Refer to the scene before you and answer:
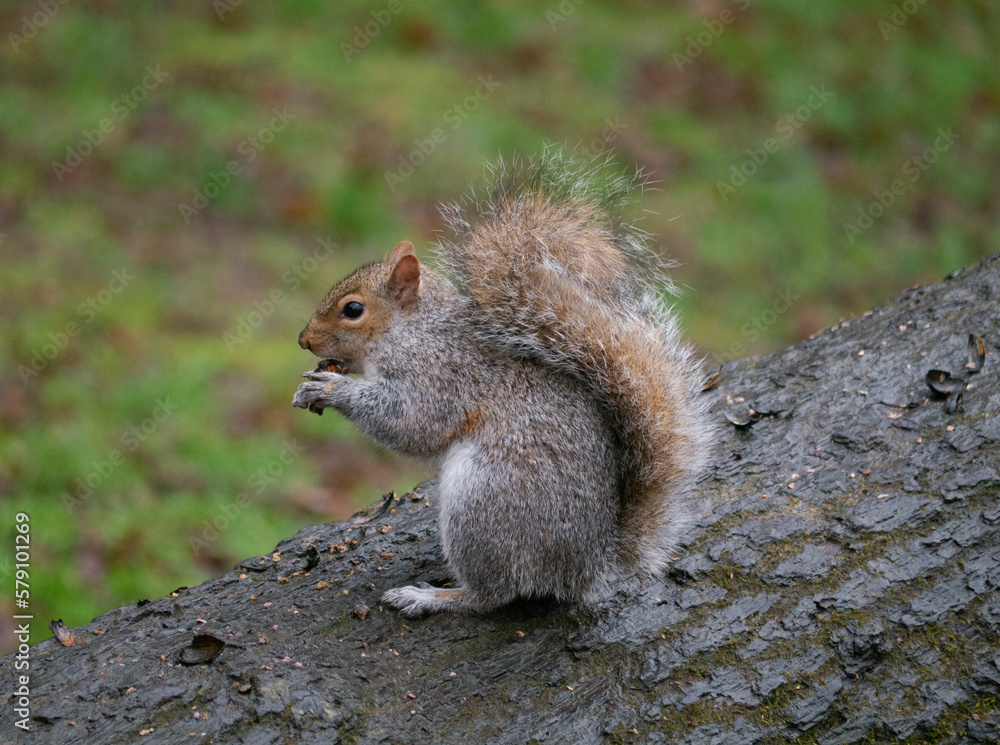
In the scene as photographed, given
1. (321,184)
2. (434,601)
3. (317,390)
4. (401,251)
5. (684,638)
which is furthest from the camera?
(321,184)

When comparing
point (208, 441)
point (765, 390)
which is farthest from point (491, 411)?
point (208, 441)

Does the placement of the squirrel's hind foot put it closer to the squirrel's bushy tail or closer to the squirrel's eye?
the squirrel's bushy tail

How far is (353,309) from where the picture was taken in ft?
8.38

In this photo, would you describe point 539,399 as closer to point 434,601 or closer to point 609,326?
point 609,326

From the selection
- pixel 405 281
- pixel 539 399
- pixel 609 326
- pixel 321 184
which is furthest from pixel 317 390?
pixel 321 184

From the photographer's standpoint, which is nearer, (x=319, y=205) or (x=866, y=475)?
(x=866, y=475)

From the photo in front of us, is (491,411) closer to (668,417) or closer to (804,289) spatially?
(668,417)

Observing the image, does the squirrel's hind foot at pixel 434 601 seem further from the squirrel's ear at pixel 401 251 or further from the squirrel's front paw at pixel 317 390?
the squirrel's ear at pixel 401 251

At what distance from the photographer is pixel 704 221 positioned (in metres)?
5.89

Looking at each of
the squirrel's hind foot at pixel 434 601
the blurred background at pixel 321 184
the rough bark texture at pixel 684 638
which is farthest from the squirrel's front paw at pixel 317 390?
the blurred background at pixel 321 184

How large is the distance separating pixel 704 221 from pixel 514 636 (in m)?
4.26

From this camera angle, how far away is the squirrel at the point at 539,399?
2.14 meters

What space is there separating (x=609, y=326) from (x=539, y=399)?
0.77 feet

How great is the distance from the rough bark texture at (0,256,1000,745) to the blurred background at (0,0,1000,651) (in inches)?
65.2
